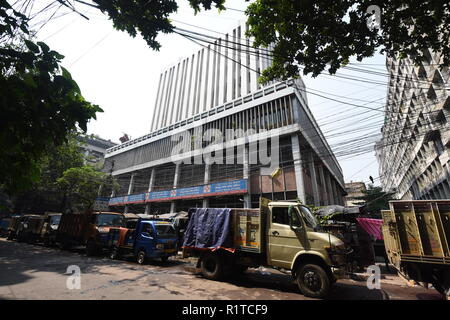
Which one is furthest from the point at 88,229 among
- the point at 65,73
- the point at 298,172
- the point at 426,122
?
the point at 426,122

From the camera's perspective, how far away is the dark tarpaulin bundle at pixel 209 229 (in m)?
7.49

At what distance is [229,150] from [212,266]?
53.0 ft

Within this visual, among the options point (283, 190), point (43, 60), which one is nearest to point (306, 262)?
point (43, 60)

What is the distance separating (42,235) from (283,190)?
67.2 ft

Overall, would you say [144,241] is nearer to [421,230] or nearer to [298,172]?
[421,230]

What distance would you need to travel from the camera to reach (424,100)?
1948cm

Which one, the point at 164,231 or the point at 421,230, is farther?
the point at 164,231

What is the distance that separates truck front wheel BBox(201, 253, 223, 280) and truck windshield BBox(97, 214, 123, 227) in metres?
7.77

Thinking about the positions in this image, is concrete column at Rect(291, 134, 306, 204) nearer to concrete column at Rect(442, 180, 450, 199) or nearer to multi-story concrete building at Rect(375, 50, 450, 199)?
multi-story concrete building at Rect(375, 50, 450, 199)

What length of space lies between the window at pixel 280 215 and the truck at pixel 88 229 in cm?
1006

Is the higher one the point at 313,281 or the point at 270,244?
the point at 270,244

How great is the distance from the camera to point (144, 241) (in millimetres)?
10195

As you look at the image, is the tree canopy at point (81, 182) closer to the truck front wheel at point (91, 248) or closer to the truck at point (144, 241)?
the truck front wheel at point (91, 248)
